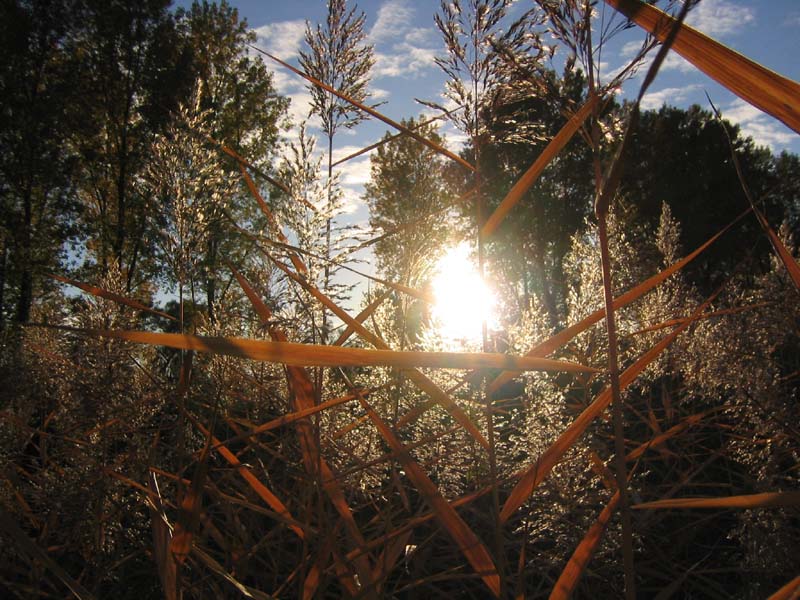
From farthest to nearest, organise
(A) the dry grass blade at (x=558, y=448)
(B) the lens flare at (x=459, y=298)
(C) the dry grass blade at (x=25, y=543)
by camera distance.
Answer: (B) the lens flare at (x=459, y=298), (A) the dry grass blade at (x=558, y=448), (C) the dry grass blade at (x=25, y=543)

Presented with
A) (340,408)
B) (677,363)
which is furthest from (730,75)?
(677,363)

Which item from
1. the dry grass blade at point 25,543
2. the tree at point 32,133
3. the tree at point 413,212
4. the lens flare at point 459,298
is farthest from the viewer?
the tree at point 32,133

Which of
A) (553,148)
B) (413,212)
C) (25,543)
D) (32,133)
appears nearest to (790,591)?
(553,148)

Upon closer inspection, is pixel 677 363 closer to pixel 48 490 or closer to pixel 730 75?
pixel 730 75

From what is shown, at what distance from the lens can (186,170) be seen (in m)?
1.68

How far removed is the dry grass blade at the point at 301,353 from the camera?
0.51 metres

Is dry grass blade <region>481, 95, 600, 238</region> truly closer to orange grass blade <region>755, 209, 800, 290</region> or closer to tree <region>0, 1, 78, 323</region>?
orange grass blade <region>755, 209, 800, 290</region>

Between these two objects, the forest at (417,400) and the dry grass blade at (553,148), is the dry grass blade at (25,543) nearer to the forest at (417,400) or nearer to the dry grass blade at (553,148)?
the forest at (417,400)

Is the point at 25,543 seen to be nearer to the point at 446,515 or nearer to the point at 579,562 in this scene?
the point at 446,515

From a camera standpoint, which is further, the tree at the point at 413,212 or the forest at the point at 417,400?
the tree at the point at 413,212

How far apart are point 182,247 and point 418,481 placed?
1.10m

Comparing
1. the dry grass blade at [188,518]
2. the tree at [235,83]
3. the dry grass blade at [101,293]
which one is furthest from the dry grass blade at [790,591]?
the tree at [235,83]

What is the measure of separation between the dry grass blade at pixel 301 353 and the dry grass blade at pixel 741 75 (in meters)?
0.34

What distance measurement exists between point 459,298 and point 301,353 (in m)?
0.78
